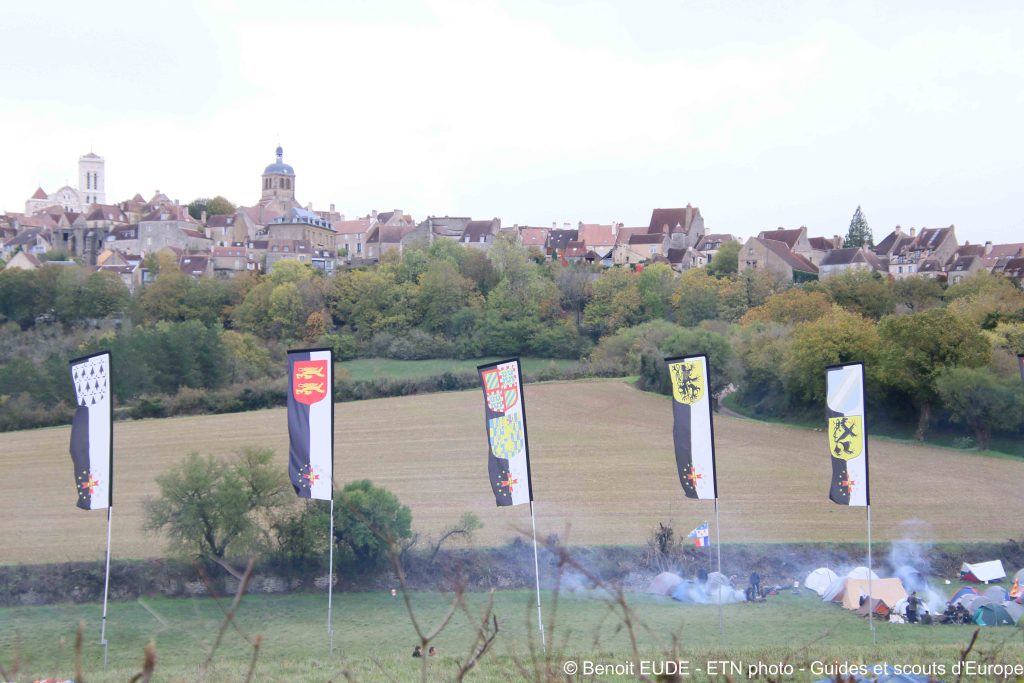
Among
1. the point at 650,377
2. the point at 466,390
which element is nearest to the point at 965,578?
the point at 650,377

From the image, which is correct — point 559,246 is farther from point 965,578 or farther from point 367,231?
point 965,578

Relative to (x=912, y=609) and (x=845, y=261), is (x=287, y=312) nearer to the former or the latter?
(x=845, y=261)

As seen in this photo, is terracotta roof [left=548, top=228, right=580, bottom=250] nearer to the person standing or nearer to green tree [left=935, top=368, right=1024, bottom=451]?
green tree [left=935, top=368, right=1024, bottom=451]

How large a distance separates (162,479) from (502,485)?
763 cm

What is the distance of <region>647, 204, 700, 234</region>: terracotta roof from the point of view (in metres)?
99.9

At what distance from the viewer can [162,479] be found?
19.8m

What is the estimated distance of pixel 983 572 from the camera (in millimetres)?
20391

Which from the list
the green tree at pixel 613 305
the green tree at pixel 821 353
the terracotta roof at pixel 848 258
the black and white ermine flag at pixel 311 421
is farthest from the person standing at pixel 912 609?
the terracotta roof at pixel 848 258

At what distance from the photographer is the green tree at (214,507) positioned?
1920 cm

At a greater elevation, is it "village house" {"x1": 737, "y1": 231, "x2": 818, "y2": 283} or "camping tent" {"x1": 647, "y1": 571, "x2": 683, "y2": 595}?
"village house" {"x1": 737, "y1": 231, "x2": 818, "y2": 283}

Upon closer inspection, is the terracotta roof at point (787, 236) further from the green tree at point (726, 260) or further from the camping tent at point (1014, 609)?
the camping tent at point (1014, 609)

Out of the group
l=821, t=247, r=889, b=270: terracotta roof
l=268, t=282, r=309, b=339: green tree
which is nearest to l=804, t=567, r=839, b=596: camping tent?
l=268, t=282, r=309, b=339: green tree

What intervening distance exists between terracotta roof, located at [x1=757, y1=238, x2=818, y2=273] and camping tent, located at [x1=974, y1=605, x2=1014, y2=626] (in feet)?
203

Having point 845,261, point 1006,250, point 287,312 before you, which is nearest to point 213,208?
point 287,312
